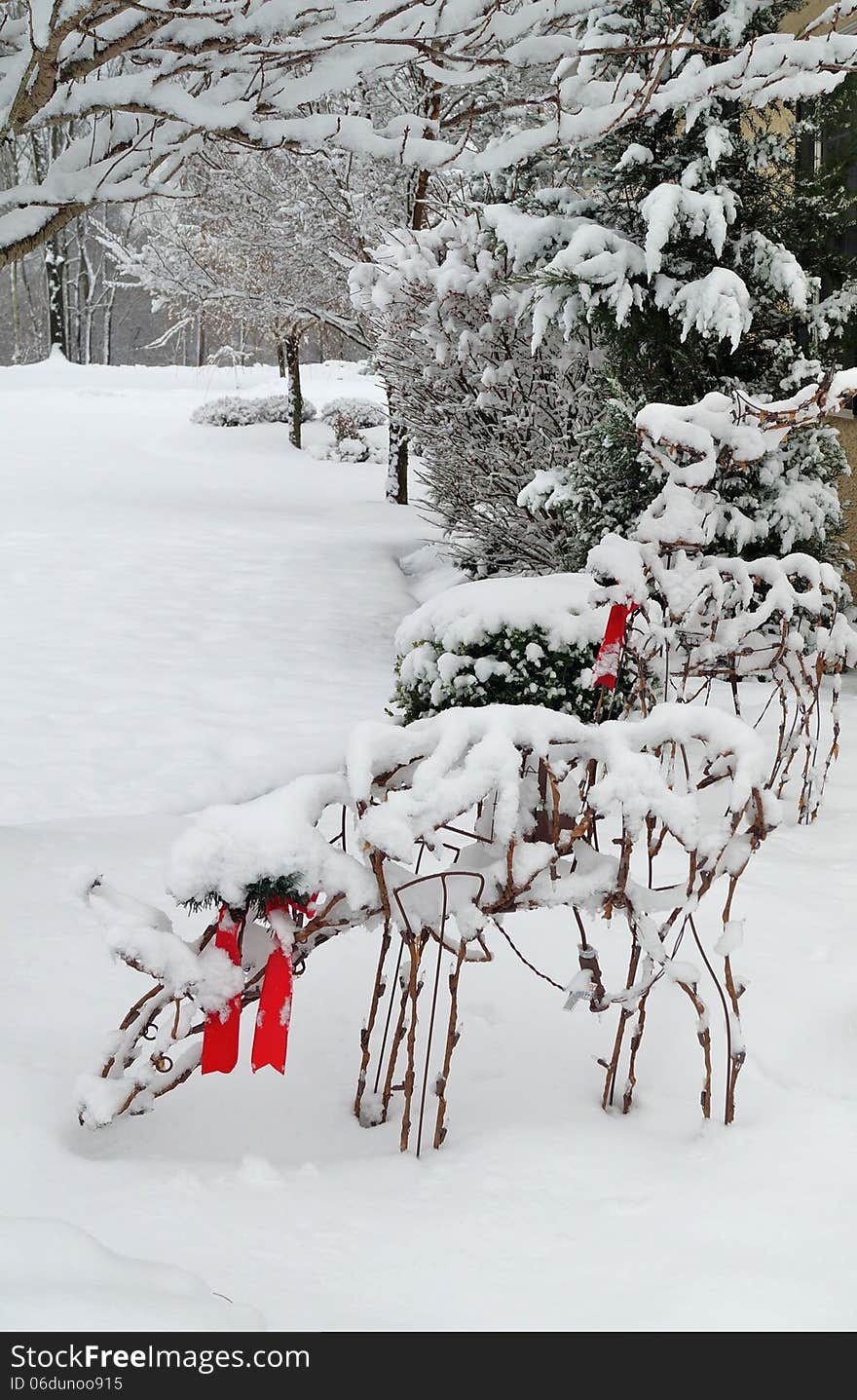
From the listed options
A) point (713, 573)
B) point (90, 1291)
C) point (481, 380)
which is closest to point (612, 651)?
point (713, 573)

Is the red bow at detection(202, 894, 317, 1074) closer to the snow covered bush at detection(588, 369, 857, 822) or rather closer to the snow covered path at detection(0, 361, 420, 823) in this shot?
the snow covered path at detection(0, 361, 420, 823)

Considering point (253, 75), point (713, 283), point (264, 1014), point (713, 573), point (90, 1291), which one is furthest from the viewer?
point (713, 283)

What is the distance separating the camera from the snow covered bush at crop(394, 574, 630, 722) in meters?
4.69

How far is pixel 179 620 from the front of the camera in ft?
27.2

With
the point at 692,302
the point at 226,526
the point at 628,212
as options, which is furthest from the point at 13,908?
the point at 226,526

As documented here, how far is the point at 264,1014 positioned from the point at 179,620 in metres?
6.79

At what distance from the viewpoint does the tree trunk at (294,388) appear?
56.6ft

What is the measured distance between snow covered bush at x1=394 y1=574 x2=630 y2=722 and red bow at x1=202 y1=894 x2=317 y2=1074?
9.29ft

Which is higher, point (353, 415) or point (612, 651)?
point (353, 415)

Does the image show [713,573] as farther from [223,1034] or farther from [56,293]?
[56,293]

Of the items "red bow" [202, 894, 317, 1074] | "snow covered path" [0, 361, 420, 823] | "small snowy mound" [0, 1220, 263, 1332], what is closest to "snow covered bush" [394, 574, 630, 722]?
"snow covered path" [0, 361, 420, 823]

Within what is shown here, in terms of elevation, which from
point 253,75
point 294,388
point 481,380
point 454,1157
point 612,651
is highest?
point 294,388

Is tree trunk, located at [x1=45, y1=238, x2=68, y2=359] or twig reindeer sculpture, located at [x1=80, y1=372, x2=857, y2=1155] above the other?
tree trunk, located at [x1=45, y1=238, x2=68, y2=359]

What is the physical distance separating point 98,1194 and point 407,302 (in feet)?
23.6
